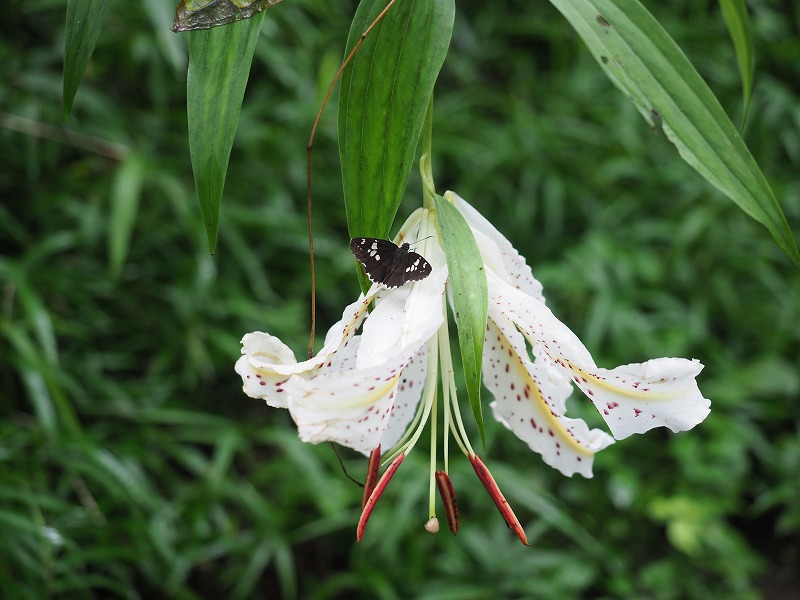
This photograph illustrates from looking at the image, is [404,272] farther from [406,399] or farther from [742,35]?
[742,35]

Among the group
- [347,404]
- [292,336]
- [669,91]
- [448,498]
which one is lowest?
[292,336]

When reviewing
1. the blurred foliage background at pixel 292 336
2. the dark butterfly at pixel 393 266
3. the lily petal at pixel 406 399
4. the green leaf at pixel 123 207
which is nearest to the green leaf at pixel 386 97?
the dark butterfly at pixel 393 266

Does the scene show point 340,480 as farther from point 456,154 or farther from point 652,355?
point 456,154

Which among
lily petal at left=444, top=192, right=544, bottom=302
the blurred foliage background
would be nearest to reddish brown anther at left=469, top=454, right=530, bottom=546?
lily petal at left=444, top=192, right=544, bottom=302

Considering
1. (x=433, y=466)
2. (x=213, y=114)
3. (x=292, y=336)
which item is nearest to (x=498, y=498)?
(x=433, y=466)

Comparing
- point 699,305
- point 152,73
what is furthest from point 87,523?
point 699,305
